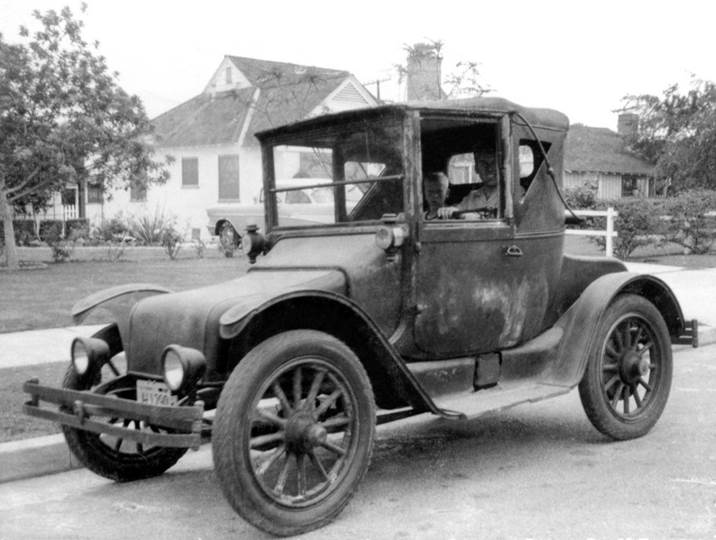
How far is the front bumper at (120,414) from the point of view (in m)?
3.86

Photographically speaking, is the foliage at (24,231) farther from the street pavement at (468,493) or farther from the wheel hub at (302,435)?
the wheel hub at (302,435)

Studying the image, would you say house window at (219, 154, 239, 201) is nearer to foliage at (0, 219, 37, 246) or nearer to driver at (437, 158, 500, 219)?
foliage at (0, 219, 37, 246)

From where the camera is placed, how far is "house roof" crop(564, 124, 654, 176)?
43.8 meters

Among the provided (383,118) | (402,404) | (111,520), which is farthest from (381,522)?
(383,118)

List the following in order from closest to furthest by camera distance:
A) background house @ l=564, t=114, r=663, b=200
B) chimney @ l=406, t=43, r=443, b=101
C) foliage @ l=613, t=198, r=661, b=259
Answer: chimney @ l=406, t=43, r=443, b=101, foliage @ l=613, t=198, r=661, b=259, background house @ l=564, t=114, r=663, b=200

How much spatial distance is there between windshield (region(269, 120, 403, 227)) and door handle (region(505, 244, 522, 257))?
0.68 meters

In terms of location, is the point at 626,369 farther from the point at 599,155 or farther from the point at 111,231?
the point at 599,155

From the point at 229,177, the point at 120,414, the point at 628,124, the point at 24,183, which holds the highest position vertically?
the point at 628,124

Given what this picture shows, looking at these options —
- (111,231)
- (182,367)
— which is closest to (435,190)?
(182,367)

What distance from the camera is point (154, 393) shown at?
14.2 ft

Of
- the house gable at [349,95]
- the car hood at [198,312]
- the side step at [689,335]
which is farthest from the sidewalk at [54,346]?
the house gable at [349,95]

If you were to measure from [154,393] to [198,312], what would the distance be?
1.37ft

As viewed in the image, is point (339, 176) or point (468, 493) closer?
point (468, 493)

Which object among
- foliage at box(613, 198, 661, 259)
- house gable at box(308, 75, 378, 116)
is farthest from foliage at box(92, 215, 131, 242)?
foliage at box(613, 198, 661, 259)
